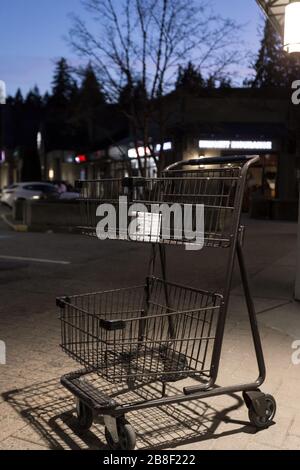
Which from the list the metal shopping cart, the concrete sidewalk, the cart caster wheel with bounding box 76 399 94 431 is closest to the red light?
the concrete sidewalk

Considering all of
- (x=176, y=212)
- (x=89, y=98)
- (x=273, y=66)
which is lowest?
(x=176, y=212)

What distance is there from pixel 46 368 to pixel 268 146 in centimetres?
2409

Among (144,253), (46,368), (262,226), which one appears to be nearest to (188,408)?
(46,368)

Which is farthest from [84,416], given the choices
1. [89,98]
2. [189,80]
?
[89,98]

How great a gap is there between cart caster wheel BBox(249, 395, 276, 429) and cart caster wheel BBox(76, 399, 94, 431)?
110 cm

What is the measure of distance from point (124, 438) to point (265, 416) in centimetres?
106

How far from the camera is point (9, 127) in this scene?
74.1m

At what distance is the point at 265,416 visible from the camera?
3.67 m

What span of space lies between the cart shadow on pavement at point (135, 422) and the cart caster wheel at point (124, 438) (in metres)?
0.15

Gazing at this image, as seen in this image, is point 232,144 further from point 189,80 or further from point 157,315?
point 157,315

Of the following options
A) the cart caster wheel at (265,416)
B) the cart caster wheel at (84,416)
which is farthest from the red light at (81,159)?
the cart caster wheel at (265,416)

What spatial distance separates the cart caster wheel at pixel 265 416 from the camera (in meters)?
3.64

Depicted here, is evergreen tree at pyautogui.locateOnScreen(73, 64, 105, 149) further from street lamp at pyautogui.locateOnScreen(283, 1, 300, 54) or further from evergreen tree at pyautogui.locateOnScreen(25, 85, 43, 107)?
evergreen tree at pyautogui.locateOnScreen(25, 85, 43, 107)
